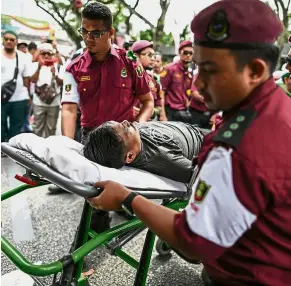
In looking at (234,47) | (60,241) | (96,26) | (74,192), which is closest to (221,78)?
(234,47)

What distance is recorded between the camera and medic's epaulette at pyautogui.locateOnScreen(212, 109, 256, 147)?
92 cm

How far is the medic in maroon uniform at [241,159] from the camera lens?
90cm

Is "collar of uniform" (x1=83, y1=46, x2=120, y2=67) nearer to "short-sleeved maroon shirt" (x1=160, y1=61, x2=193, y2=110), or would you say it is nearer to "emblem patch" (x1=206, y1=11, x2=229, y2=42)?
"emblem patch" (x1=206, y1=11, x2=229, y2=42)

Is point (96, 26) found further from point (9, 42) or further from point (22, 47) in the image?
point (22, 47)

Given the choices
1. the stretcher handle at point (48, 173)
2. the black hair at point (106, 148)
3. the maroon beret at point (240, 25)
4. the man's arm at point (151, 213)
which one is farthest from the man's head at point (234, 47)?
the black hair at point (106, 148)

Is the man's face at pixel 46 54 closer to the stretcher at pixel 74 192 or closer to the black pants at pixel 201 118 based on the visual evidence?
the black pants at pixel 201 118

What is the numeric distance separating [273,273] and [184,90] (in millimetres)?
4747

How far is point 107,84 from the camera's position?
269cm

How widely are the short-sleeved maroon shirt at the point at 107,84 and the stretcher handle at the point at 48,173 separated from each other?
110cm

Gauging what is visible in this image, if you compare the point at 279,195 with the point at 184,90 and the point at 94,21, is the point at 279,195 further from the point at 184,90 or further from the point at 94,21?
the point at 184,90

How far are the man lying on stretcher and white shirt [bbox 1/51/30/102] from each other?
3.58m

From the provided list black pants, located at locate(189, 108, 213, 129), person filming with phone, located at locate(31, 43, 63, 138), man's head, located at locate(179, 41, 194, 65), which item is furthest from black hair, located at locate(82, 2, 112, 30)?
black pants, located at locate(189, 108, 213, 129)

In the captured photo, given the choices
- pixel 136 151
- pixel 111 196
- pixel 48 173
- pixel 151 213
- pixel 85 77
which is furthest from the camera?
pixel 85 77

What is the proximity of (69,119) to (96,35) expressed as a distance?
637 mm
